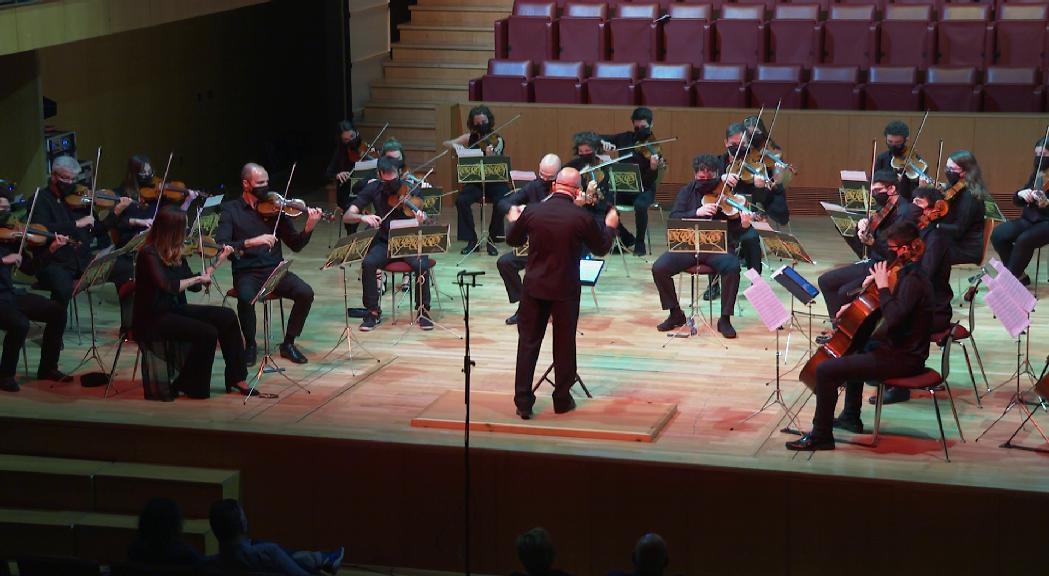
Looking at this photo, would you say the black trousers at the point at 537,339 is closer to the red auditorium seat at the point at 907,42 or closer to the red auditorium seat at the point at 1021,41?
the red auditorium seat at the point at 907,42

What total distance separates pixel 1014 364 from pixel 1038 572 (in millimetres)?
2580

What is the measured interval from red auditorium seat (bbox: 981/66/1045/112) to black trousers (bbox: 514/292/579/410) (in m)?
6.78

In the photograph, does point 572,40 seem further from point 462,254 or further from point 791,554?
point 791,554

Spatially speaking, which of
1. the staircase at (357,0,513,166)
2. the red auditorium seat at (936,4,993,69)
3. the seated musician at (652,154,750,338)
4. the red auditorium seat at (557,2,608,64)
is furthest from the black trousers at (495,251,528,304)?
the red auditorium seat at (936,4,993,69)

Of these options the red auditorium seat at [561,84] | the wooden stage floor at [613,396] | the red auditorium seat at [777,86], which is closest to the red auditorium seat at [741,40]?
the red auditorium seat at [777,86]

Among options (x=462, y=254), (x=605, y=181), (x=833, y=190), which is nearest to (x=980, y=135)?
(x=833, y=190)

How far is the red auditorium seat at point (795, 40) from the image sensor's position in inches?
527

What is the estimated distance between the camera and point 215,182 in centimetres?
1530

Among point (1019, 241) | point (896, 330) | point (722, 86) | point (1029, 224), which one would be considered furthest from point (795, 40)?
point (896, 330)

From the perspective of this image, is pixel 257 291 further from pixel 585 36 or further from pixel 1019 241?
pixel 585 36

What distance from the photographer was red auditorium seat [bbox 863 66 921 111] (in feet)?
42.2

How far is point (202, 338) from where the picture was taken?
7844 mm

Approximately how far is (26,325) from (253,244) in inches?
54.7

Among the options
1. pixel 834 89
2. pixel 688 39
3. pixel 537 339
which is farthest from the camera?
pixel 688 39
